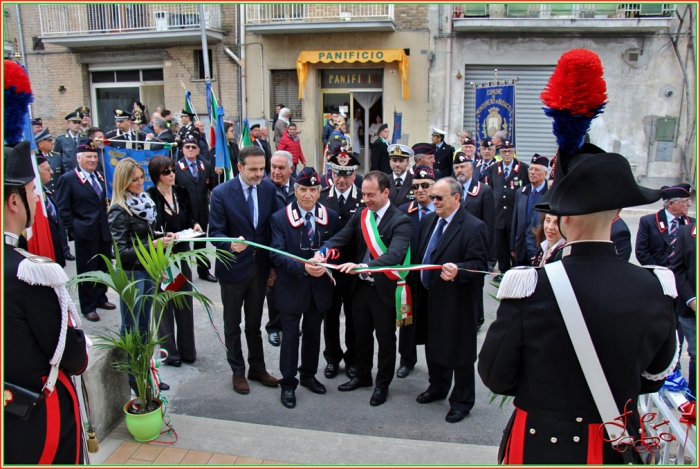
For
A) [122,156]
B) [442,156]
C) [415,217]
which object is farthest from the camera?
[442,156]

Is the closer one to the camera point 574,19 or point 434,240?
point 434,240

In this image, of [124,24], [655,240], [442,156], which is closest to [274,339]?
[655,240]

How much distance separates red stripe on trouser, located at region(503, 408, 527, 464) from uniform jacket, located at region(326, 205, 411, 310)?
7.35ft

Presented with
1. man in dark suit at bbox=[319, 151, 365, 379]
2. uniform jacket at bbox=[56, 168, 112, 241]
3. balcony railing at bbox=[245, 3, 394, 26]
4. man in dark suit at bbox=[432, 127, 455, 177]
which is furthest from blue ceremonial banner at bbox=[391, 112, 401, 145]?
uniform jacket at bbox=[56, 168, 112, 241]

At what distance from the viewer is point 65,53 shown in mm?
19109

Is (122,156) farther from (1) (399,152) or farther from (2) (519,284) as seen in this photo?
(2) (519,284)

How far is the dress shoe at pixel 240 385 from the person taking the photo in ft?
16.0

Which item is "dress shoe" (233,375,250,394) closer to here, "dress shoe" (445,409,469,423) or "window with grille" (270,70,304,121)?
"dress shoe" (445,409,469,423)

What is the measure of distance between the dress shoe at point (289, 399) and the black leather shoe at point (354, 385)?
0.50m

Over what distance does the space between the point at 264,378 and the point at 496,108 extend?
8.25 metres

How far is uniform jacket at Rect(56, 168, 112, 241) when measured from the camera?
644 centimetres

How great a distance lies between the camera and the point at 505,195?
8.28 metres

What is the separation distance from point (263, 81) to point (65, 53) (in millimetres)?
7620

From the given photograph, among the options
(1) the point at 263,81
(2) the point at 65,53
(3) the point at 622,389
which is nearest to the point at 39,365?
(3) the point at 622,389
